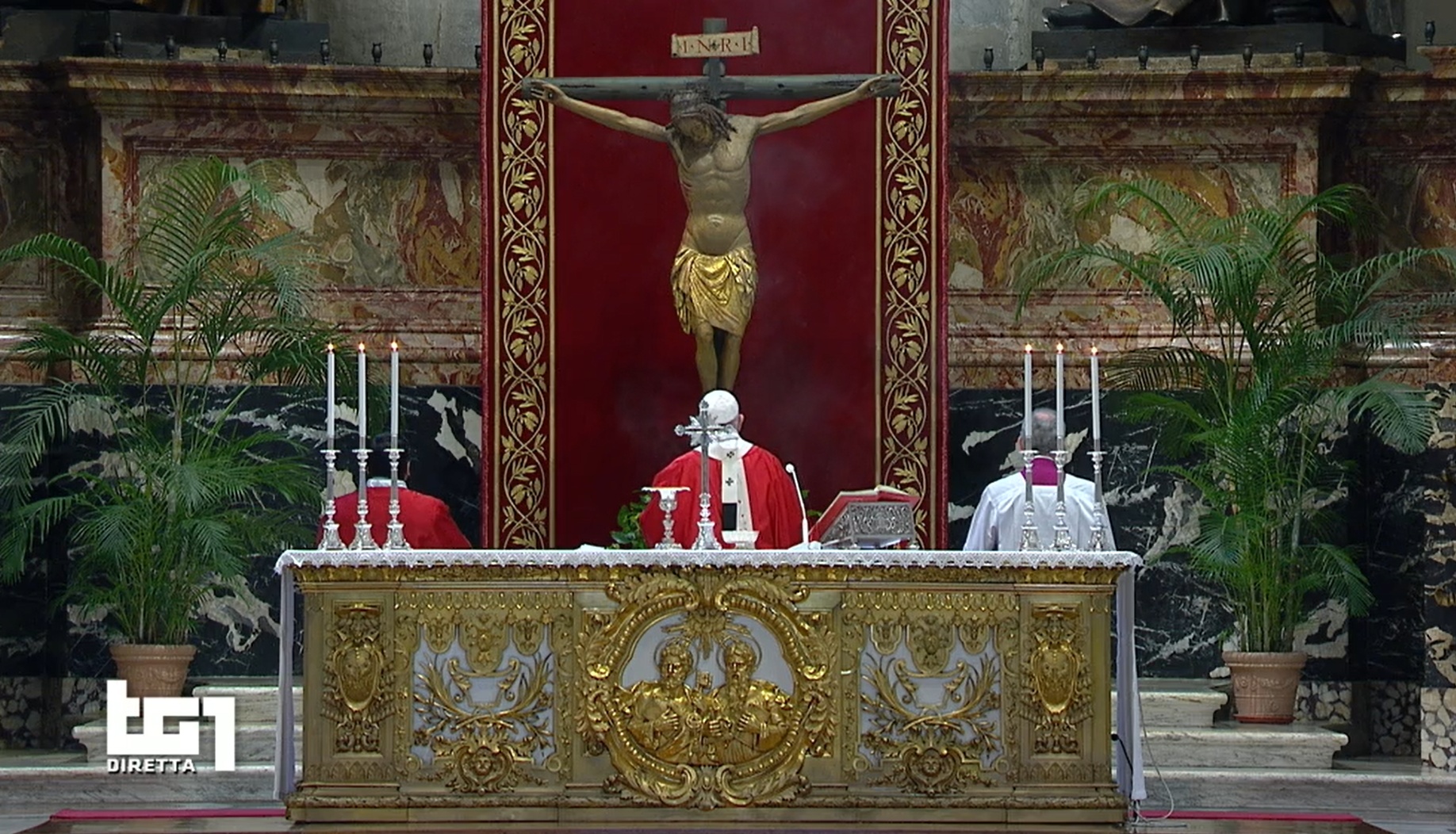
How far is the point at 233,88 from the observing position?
1316 centimetres

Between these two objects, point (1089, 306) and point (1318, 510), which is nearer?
point (1318, 510)

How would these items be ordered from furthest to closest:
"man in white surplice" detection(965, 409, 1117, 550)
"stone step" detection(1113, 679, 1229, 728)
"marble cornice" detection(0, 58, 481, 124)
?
"marble cornice" detection(0, 58, 481, 124)
"stone step" detection(1113, 679, 1229, 728)
"man in white surplice" detection(965, 409, 1117, 550)

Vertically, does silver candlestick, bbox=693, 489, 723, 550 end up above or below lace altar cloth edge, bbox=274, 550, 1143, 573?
above

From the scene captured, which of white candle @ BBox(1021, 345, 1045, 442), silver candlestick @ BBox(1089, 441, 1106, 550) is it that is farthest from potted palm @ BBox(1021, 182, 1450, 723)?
white candle @ BBox(1021, 345, 1045, 442)

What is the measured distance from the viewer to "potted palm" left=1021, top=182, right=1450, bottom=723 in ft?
39.7

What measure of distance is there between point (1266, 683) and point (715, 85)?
385 cm

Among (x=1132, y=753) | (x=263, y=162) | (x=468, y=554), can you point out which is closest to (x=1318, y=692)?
(x=1132, y=753)

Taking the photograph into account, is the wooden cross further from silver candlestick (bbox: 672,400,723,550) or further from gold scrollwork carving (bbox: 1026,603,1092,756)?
gold scrollwork carving (bbox: 1026,603,1092,756)

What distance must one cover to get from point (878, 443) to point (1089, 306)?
53.8 inches

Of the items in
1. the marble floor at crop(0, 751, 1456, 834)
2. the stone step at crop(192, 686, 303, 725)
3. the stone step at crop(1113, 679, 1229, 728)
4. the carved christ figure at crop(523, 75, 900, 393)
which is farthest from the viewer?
the carved christ figure at crop(523, 75, 900, 393)

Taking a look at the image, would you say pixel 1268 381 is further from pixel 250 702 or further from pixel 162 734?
pixel 162 734

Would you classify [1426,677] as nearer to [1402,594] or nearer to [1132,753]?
[1402,594]

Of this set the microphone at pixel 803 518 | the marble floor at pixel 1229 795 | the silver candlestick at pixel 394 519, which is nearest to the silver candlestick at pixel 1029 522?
the microphone at pixel 803 518

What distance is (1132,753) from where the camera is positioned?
1012 cm
